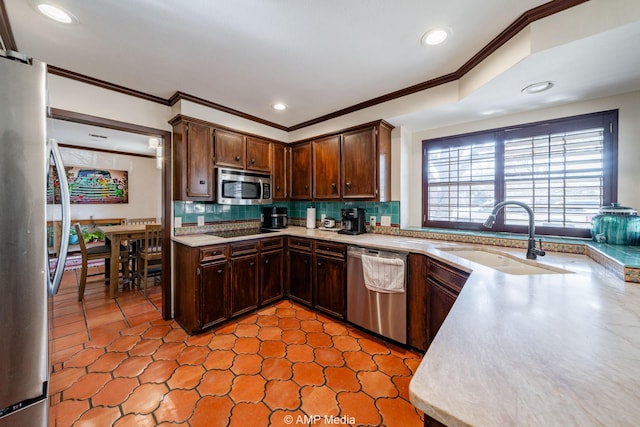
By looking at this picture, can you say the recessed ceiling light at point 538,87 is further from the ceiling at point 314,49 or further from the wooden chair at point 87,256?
the wooden chair at point 87,256

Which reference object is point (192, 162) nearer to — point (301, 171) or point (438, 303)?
point (301, 171)

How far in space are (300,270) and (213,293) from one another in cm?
100

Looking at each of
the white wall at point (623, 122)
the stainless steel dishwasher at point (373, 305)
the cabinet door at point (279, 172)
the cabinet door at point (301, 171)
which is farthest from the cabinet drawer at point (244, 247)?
the white wall at point (623, 122)

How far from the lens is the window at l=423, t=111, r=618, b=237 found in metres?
2.00

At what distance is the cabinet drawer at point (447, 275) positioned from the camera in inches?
63.6

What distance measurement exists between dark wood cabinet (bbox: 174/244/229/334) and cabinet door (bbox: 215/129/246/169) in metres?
1.03

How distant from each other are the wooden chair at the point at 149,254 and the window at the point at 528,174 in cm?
366

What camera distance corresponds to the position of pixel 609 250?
61.2 inches

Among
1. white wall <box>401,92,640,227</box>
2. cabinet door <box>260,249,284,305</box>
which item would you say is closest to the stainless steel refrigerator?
cabinet door <box>260,249,284,305</box>

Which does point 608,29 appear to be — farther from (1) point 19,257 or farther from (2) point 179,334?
(2) point 179,334

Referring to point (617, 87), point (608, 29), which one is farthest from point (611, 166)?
point (608, 29)

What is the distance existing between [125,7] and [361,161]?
2.19 m

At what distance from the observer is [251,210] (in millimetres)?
3506

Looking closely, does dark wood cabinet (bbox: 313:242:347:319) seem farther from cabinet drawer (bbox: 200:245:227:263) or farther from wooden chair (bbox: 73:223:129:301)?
wooden chair (bbox: 73:223:129:301)
